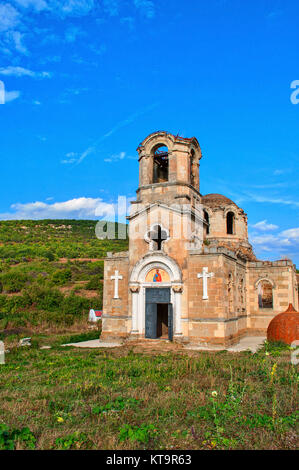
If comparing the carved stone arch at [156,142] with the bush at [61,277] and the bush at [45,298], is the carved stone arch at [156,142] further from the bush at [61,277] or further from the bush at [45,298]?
the bush at [61,277]

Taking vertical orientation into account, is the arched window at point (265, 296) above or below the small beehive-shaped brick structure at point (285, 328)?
above

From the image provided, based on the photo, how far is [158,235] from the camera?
1961cm

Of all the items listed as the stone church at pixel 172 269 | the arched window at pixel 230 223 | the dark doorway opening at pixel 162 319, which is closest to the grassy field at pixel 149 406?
the stone church at pixel 172 269

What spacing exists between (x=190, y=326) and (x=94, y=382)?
9.31 metres

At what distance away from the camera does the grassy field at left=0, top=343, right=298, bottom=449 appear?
5.54m

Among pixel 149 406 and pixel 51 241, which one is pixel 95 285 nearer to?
pixel 51 241

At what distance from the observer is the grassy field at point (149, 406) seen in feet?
18.2

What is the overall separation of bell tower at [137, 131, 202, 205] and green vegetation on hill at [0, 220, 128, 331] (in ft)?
39.5

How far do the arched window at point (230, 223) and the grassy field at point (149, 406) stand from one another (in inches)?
661

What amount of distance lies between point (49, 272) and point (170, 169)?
25.7 meters

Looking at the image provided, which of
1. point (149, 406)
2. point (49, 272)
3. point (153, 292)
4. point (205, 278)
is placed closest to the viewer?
point (149, 406)

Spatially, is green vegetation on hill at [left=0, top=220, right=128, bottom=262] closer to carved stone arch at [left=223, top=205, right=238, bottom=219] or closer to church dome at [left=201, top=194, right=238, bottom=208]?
church dome at [left=201, top=194, right=238, bottom=208]

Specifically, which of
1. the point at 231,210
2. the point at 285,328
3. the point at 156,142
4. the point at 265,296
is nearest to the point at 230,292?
the point at 285,328

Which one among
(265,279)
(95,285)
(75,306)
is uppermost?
(95,285)
